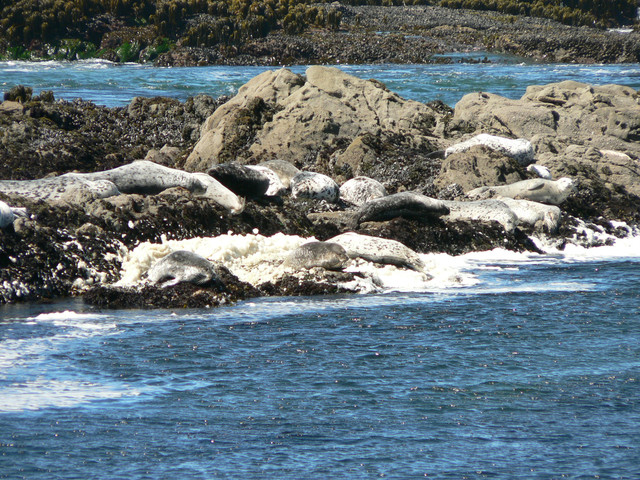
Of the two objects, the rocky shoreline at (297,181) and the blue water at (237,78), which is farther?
the blue water at (237,78)

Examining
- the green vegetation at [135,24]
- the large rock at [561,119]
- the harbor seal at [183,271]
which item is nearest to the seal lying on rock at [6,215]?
the harbor seal at [183,271]

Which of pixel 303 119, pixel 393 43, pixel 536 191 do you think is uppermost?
pixel 393 43

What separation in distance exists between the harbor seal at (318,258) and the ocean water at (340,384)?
37 centimetres

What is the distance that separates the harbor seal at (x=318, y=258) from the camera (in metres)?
9.69

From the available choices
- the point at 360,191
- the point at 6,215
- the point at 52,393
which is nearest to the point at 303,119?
the point at 360,191

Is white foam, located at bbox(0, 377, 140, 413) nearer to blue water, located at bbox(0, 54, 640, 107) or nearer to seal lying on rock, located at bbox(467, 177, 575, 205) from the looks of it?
seal lying on rock, located at bbox(467, 177, 575, 205)

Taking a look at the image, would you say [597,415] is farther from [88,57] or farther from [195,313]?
[88,57]

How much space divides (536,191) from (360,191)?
103 inches

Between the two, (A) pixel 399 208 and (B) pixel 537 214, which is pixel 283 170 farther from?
(B) pixel 537 214

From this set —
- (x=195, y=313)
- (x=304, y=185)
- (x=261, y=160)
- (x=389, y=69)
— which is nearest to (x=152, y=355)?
(x=195, y=313)

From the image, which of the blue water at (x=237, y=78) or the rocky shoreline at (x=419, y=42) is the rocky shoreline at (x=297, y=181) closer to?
the blue water at (x=237, y=78)

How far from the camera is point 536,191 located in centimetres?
1370

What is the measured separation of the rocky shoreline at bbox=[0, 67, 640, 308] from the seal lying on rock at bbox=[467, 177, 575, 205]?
23 millimetres

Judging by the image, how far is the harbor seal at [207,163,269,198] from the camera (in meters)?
12.3
